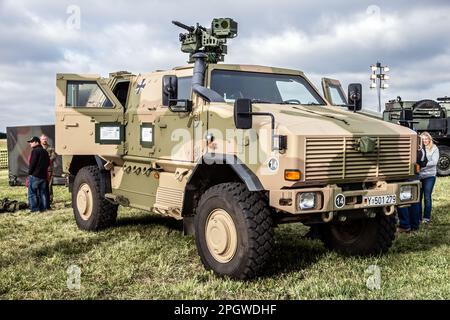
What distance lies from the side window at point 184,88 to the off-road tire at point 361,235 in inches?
84.8

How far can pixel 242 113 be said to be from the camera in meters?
5.11

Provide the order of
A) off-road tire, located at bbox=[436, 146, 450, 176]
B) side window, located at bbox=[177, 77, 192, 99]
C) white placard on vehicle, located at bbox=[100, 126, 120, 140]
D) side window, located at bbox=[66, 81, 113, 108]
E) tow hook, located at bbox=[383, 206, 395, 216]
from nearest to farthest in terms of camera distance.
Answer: tow hook, located at bbox=[383, 206, 395, 216] → side window, located at bbox=[177, 77, 192, 99] → white placard on vehicle, located at bbox=[100, 126, 120, 140] → side window, located at bbox=[66, 81, 113, 108] → off-road tire, located at bbox=[436, 146, 450, 176]

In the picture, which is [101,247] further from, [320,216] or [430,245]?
[430,245]

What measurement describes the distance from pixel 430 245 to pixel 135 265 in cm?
354

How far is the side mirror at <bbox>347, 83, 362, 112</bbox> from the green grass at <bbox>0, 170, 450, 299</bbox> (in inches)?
67.2

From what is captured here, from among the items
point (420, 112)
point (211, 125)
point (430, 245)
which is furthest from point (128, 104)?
point (420, 112)

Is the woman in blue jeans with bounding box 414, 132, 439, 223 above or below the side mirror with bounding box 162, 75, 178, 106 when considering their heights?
below

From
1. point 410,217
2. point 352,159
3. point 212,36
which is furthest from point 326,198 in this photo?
point 212,36

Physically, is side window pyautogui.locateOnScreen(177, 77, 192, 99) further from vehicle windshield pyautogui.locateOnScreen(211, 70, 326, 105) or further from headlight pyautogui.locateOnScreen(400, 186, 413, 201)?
headlight pyautogui.locateOnScreen(400, 186, 413, 201)

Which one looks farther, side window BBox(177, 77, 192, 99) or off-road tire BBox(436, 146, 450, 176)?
off-road tire BBox(436, 146, 450, 176)

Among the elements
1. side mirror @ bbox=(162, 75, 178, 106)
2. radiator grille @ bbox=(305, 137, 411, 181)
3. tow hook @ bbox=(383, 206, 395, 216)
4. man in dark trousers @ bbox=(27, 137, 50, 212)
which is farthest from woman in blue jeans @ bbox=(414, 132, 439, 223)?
man in dark trousers @ bbox=(27, 137, 50, 212)

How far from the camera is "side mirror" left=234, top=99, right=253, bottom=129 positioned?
201 inches

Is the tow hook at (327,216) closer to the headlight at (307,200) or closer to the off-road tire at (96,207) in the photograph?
the headlight at (307,200)

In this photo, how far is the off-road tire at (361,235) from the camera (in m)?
6.30
